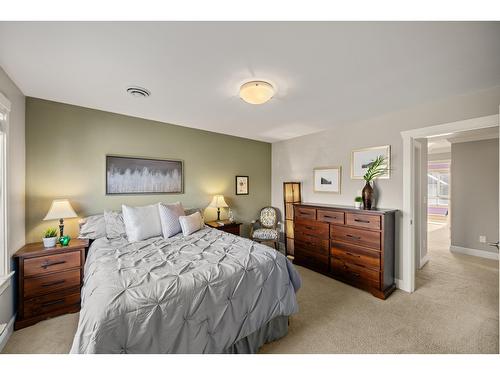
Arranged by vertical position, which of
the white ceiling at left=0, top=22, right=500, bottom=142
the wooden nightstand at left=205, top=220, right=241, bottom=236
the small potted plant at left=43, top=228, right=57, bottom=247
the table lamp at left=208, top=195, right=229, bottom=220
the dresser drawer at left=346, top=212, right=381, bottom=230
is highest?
the white ceiling at left=0, top=22, right=500, bottom=142

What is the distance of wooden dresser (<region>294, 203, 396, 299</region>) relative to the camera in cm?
254

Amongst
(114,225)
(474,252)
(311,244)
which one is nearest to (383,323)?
(311,244)

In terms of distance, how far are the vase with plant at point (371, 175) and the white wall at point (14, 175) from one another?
3.91 metres

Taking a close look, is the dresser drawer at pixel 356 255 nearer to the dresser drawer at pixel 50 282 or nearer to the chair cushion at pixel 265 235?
the chair cushion at pixel 265 235

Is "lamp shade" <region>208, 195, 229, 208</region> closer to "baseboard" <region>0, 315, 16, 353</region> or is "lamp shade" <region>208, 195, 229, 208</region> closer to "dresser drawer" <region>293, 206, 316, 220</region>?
"dresser drawer" <region>293, 206, 316, 220</region>

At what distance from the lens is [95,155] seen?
271cm

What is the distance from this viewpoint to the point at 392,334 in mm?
1865

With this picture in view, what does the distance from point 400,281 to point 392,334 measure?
3.58 ft

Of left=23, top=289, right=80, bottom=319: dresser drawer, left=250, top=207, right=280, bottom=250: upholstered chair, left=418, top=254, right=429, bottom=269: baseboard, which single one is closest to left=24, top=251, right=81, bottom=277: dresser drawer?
left=23, top=289, right=80, bottom=319: dresser drawer

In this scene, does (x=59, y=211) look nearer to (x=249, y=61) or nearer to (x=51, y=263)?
(x=51, y=263)

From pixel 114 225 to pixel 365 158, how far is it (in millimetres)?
3587

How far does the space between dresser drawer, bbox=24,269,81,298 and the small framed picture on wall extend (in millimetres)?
2703
